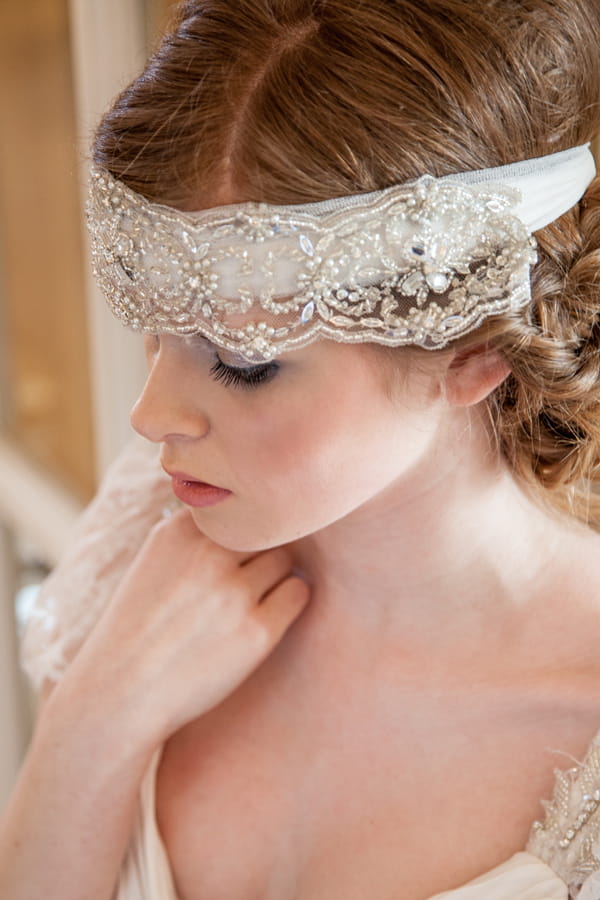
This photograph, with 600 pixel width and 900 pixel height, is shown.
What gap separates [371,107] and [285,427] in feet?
1.02

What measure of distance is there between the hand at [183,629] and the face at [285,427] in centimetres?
20

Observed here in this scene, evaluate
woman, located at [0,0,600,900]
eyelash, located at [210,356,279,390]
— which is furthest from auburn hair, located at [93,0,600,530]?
eyelash, located at [210,356,279,390]

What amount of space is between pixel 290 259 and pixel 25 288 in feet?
6.78

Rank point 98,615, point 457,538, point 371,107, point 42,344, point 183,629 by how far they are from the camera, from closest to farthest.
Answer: point 371,107 < point 457,538 < point 183,629 < point 98,615 < point 42,344

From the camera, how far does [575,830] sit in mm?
998

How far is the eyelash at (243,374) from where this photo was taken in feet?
3.30

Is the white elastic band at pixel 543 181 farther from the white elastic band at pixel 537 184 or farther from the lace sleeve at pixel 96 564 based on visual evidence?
the lace sleeve at pixel 96 564

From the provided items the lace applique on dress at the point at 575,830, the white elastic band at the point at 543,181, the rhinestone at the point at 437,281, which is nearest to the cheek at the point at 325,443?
the rhinestone at the point at 437,281

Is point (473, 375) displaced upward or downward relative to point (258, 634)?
upward

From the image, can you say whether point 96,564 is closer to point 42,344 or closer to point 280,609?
point 280,609

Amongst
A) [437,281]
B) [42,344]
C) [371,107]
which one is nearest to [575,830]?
[437,281]

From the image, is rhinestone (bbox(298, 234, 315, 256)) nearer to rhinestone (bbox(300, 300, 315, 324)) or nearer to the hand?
rhinestone (bbox(300, 300, 315, 324))

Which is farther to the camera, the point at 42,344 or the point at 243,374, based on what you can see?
the point at 42,344

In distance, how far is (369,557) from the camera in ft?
4.00
